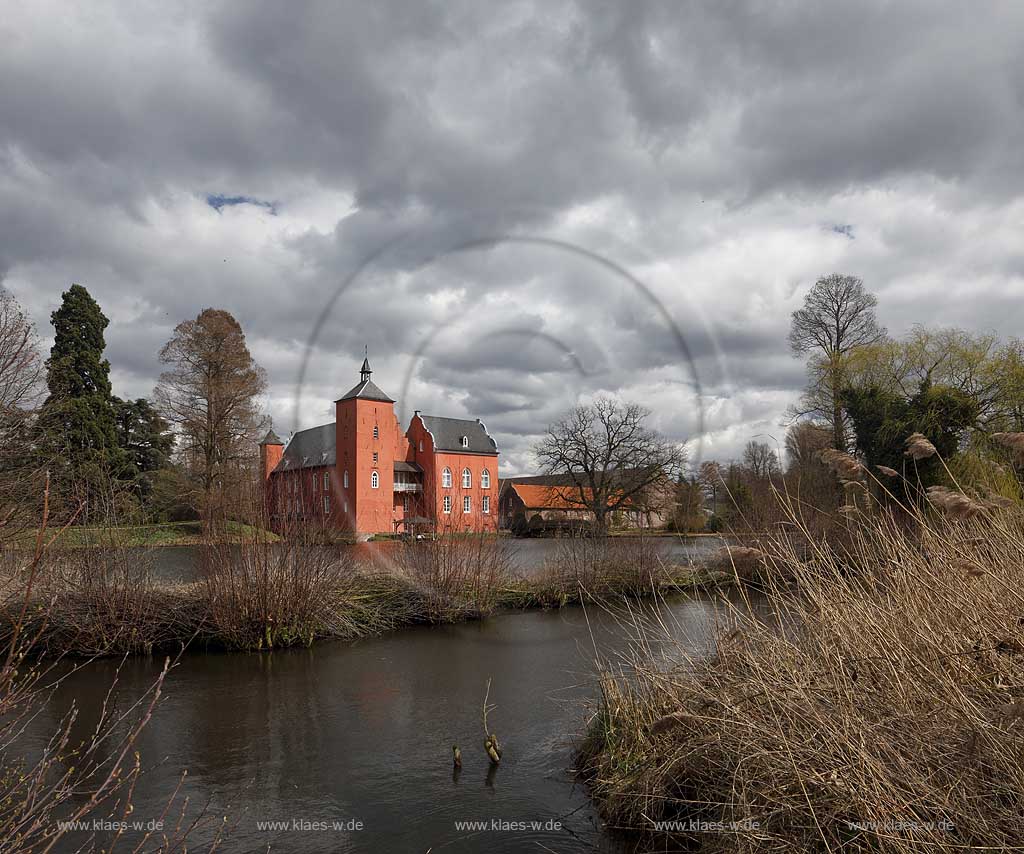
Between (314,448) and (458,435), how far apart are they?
11.6 m

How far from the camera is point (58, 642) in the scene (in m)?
12.2

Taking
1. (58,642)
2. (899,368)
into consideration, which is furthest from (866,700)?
(899,368)

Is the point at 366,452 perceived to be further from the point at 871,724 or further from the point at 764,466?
the point at 871,724

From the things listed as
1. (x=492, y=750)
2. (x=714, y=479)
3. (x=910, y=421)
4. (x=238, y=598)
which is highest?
(x=910, y=421)

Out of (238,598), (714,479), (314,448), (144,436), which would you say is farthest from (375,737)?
(314,448)

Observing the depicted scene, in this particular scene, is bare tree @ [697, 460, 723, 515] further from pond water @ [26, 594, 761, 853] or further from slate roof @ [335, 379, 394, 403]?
slate roof @ [335, 379, 394, 403]

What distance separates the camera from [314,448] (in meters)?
54.6

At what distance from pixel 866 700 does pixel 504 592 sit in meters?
14.1

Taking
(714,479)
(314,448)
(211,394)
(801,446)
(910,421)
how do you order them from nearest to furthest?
1. (714,479)
2. (801,446)
3. (910,421)
4. (211,394)
5. (314,448)

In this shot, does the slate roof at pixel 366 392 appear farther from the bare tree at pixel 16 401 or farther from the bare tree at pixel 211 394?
the bare tree at pixel 16 401

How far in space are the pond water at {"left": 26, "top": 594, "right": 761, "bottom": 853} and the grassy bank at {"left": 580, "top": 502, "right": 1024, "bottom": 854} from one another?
72 centimetres

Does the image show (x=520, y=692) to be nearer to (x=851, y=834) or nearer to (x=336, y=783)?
(x=336, y=783)

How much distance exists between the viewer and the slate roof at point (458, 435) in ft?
186

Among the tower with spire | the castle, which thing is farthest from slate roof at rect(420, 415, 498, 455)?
the tower with spire
